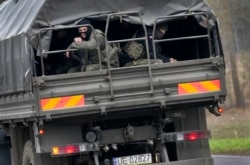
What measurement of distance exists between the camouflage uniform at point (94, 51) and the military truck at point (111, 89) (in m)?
0.14

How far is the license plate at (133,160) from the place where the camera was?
1127 centimetres

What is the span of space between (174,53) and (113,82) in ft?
7.21

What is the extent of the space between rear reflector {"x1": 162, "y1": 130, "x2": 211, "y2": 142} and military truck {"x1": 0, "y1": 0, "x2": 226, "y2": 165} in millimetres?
14

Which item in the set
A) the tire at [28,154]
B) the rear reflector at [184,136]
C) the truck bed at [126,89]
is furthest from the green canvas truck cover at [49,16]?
the rear reflector at [184,136]

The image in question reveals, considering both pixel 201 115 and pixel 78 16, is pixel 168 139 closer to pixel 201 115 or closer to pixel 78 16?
pixel 201 115

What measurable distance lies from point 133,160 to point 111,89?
1146mm

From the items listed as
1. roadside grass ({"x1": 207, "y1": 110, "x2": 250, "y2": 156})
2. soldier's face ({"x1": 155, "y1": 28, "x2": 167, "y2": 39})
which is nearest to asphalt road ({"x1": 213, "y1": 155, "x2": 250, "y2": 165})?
roadside grass ({"x1": 207, "y1": 110, "x2": 250, "y2": 156})

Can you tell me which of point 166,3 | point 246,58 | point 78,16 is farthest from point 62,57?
point 246,58

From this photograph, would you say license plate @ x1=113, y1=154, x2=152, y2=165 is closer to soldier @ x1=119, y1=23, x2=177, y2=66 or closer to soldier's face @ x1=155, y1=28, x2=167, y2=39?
soldier @ x1=119, y1=23, x2=177, y2=66

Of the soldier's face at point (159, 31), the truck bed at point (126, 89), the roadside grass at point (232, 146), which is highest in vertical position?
the soldier's face at point (159, 31)

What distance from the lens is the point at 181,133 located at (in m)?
11.6

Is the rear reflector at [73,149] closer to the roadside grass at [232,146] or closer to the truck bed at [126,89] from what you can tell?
the truck bed at [126,89]

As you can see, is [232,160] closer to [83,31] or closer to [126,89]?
[83,31]

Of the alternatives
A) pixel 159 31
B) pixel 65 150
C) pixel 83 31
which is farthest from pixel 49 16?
pixel 65 150
